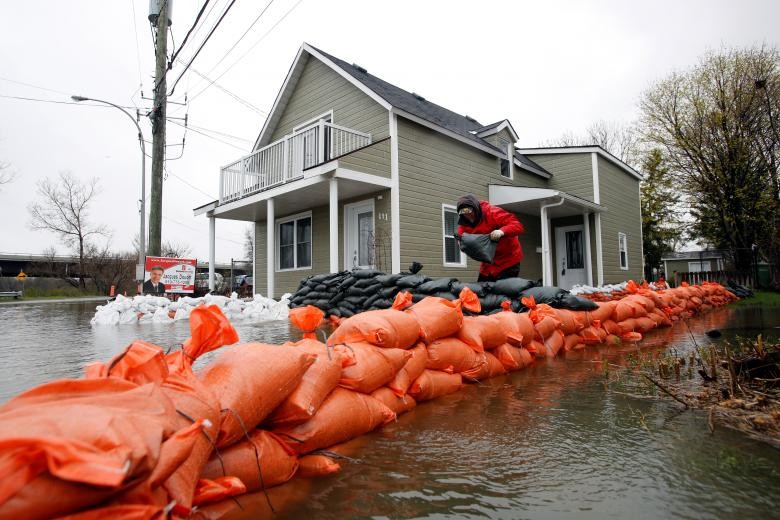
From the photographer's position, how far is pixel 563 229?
13.8 metres

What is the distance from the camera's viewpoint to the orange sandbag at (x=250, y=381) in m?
A: 1.55

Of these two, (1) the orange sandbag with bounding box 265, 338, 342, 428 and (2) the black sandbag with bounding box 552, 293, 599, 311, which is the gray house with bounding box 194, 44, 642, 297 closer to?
(2) the black sandbag with bounding box 552, 293, 599, 311

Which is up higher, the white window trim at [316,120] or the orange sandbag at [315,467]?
the white window trim at [316,120]

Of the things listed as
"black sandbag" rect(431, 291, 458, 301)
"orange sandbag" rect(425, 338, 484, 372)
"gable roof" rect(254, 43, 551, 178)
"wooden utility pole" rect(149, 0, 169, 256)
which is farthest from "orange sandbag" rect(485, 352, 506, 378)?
"wooden utility pole" rect(149, 0, 169, 256)

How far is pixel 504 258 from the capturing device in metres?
5.60

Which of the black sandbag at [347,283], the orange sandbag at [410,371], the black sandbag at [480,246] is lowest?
the orange sandbag at [410,371]

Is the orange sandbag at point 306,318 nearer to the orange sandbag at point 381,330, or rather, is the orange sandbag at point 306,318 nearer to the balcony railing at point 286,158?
the orange sandbag at point 381,330

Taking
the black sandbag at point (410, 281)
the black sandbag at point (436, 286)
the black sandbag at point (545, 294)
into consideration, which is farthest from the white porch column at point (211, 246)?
the black sandbag at point (545, 294)

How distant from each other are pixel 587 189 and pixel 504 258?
31.3ft

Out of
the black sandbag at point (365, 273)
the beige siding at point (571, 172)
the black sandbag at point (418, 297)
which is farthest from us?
the beige siding at point (571, 172)

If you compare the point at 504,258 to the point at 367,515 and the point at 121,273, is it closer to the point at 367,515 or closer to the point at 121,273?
the point at 367,515

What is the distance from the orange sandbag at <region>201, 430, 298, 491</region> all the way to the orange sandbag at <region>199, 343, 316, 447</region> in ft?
0.16

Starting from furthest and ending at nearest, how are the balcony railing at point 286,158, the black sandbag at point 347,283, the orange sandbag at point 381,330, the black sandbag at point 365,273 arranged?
the balcony railing at point 286,158 < the black sandbag at point 347,283 < the black sandbag at point 365,273 < the orange sandbag at point 381,330

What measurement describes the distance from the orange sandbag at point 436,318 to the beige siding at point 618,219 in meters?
11.7
